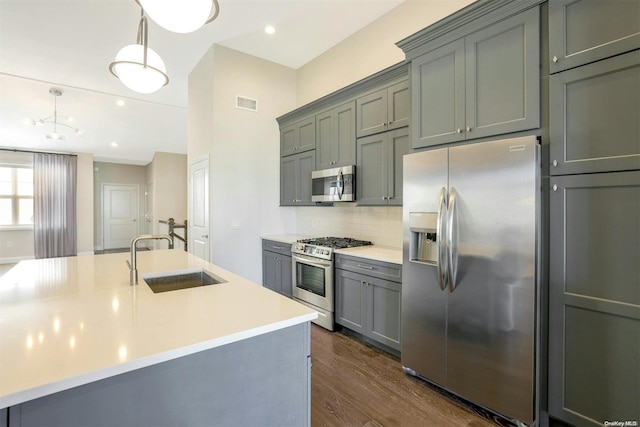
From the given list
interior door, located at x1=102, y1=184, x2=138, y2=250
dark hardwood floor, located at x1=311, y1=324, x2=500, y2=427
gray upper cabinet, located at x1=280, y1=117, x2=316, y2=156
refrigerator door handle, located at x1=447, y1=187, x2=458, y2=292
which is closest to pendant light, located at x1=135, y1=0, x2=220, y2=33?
refrigerator door handle, located at x1=447, y1=187, x2=458, y2=292

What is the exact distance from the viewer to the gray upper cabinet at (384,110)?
282 centimetres

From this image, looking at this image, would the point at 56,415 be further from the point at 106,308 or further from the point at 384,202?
the point at 384,202

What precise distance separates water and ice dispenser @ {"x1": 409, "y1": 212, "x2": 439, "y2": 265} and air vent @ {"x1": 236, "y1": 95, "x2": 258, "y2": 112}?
289 centimetres

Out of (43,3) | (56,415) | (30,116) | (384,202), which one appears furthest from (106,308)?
(30,116)

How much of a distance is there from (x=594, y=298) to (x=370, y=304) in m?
1.63

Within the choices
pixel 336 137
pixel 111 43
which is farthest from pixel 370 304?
pixel 111 43

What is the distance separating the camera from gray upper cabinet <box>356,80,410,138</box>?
9.26 ft

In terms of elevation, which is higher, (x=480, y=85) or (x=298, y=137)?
(x=298, y=137)

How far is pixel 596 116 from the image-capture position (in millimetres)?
1593

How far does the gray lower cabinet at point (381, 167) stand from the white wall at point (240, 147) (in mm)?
1599

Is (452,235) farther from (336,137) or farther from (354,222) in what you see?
(336,137)

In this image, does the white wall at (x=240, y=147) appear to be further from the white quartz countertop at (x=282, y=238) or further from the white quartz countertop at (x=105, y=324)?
the white quartz countertop at (x=105, y=324)

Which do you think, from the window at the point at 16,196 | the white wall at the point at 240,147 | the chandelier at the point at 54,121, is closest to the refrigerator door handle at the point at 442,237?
the white wall at the point at 240,147

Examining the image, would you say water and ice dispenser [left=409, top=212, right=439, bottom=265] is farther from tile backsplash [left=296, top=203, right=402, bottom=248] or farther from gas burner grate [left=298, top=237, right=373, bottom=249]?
gas burner grate [left=298, top=237, right=373, bottom=249]
